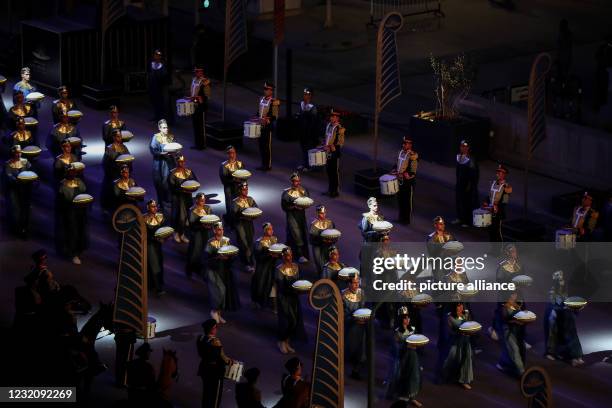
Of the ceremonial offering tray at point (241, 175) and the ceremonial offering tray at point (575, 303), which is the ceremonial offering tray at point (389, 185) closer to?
the ceremonial offering tray at point (241, 175)

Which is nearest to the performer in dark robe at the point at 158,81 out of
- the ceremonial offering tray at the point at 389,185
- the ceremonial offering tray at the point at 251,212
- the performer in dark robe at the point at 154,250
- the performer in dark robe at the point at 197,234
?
→ the ceremonial offering tray at the point at 389,185

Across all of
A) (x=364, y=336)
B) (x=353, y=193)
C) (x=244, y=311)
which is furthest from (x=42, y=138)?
(x=364, y=336)

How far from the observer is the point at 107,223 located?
3688cm

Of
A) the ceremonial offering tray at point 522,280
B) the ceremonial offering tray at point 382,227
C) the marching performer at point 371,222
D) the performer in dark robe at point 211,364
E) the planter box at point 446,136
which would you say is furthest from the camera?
the planter box at point 446,136

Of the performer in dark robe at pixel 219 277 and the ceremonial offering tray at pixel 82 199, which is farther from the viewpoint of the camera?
the ceremonial offering tray at pixel 82 199

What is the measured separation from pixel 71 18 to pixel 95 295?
13.9 meters

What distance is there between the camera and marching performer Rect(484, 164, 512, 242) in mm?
34938

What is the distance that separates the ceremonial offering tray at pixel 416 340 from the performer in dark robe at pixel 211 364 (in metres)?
2.83

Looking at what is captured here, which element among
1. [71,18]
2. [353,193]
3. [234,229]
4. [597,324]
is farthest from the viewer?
[71,18]

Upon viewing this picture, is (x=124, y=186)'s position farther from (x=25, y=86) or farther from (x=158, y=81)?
(x=158, y=81)

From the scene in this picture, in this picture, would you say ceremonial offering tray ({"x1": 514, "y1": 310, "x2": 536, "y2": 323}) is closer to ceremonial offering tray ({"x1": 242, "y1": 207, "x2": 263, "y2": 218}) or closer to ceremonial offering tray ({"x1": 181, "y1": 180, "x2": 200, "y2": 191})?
ceremonial offering tray ({"x1": 242, "y1": 207, "x2": 263, "y2": 218})

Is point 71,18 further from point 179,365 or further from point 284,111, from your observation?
point 179,365

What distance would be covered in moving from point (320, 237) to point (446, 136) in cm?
684

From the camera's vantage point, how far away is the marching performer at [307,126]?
39.5 m
